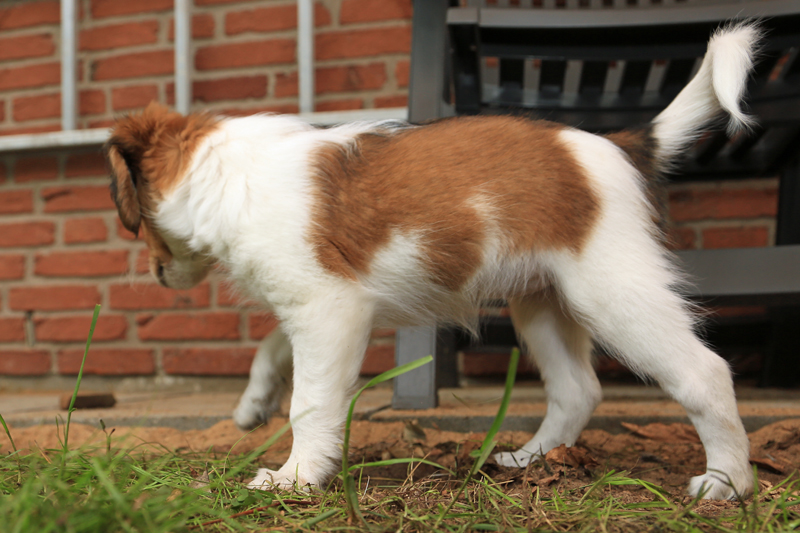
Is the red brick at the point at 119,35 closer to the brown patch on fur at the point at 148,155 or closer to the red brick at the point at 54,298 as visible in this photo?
the red brick at the point at 54,298

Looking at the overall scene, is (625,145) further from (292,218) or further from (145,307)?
(145,307)

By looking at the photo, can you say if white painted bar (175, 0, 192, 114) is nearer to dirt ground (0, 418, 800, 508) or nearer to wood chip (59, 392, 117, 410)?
wood chip (59, 392, 117, 410)

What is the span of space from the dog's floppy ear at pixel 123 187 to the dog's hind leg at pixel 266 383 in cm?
51

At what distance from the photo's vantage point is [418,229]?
1570 mm

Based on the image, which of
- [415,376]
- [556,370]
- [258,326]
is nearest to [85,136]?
[258,326]

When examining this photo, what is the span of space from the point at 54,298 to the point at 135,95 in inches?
45.7

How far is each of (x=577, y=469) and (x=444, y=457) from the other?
35cm

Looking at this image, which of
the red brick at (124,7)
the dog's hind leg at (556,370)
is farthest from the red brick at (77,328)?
the dog's hind leg at (556,370)

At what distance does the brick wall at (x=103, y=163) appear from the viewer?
314 centimetres

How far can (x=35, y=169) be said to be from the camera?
133 inches

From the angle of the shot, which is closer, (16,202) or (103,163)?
(103,163)

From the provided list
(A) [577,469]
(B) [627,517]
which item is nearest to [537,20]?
(A) [577,469]

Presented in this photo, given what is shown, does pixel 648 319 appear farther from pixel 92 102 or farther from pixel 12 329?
pixel 12 329

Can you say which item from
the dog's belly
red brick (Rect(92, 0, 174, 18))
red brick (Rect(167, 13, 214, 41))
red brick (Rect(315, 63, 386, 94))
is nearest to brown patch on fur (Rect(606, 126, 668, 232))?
the dog's belly
